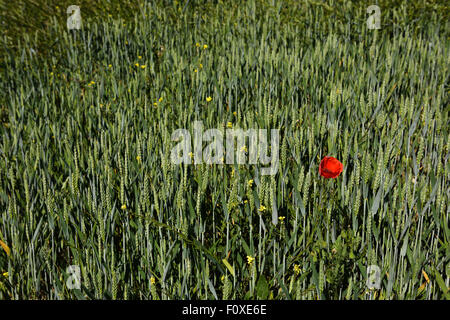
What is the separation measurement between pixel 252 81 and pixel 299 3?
6.76 feet

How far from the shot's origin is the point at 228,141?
1.82 meters

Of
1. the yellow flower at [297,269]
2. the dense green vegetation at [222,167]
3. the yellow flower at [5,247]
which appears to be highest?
the dense green vegetation at [222,167]

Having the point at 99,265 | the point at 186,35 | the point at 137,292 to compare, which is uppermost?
the point at 186,35

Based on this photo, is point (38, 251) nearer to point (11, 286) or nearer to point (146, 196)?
point (11, 286)

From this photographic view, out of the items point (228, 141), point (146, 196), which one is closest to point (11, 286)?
point (146, 196)

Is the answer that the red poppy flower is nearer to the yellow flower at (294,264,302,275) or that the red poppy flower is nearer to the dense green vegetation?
the dense green vegetation

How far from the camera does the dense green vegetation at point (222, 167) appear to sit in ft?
3.98

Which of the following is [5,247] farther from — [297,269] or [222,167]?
[297,269]

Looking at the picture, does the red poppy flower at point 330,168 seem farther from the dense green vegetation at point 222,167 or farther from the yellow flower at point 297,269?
the yellow flower at point 297,269

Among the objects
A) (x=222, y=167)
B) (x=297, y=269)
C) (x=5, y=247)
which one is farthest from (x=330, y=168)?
(x=5, y=247)

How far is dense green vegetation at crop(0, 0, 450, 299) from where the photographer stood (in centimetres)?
121

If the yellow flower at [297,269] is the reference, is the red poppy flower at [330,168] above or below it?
above

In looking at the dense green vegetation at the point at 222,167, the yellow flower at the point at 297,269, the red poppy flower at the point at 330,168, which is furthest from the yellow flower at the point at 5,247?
the red poppy flower at the point at 330,168

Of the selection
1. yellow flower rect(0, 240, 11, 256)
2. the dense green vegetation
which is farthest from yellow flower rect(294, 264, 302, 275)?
yellow flower rect(0, 240, 11, 256)
